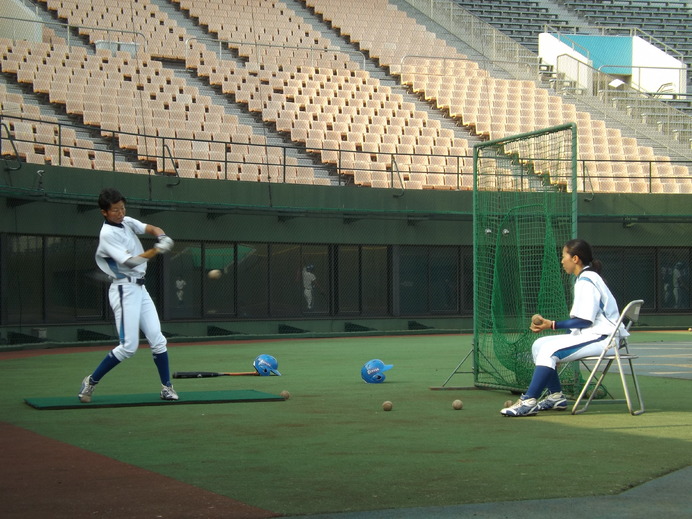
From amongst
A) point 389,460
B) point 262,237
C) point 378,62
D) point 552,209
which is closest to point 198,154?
point 262,237

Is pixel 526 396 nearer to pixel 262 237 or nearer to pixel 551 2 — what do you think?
pixel 262 237

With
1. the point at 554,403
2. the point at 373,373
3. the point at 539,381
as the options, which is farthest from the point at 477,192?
the point at 539,381

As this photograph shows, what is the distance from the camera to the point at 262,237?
24906mm

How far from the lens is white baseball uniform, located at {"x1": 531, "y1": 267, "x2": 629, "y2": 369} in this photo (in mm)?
8773

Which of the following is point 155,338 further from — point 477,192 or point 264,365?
point 477,192

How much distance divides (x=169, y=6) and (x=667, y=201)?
17.5 metres

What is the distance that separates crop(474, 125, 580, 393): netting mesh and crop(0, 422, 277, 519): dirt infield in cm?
530

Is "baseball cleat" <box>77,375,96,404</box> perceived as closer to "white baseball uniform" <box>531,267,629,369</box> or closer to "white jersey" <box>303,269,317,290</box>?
"white baseball uniform" <box>531,267,629,369</box>

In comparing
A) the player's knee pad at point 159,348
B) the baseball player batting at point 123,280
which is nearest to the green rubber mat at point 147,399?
the baseball player batting at point 123,280

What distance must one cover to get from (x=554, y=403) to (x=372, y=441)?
8.18 feet

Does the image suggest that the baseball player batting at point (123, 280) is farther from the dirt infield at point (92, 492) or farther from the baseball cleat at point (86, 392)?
the dirt infield at point (92, 492)

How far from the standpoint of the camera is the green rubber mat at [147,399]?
30.9 ft

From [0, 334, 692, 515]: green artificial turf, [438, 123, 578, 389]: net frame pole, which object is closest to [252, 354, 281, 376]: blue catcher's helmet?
[0, 334, 692, 515]: green artificial turf

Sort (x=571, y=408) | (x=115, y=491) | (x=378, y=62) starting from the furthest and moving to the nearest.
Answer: (x=378, y=62) → (x=571, y=408) → (x=115, y=491)
